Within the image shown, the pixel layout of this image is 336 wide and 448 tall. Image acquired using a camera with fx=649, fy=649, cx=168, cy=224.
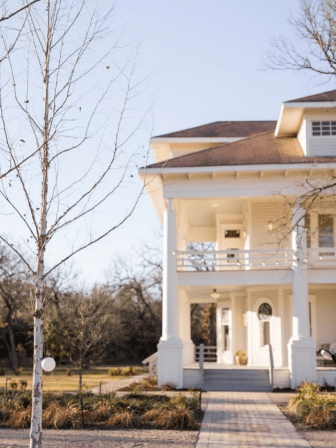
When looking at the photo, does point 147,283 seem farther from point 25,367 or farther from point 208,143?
point 208,143

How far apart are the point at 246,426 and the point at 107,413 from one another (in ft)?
9.00

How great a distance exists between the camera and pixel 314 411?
12.6m

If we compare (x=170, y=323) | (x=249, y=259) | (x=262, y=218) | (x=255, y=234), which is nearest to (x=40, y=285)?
(x=170, y=323)

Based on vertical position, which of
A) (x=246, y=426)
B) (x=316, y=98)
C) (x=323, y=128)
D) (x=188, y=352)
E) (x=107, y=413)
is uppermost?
(x=316, y=98)

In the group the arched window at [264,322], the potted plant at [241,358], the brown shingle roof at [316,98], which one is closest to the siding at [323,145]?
the brown shingle roof at [316,98]

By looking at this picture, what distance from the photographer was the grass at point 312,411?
1216cm

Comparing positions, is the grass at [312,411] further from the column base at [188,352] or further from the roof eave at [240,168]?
the column base at [188,352]

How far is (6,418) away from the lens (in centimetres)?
1312

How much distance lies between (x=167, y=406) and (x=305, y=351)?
8628 mm

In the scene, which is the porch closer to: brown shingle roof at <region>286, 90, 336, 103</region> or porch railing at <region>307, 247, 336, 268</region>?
porch railing at <region>307, 247, 336, 268</region>

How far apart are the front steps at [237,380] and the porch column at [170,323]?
1078 millimetres

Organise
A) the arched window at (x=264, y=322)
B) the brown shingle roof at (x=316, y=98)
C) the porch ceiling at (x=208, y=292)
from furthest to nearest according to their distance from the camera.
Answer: the porch ceiling at (x=208, y=292) → the arched window at (x=264, y=322) → the brown shingle roof at (x=316, y=98)

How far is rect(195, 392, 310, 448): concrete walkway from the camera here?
10.7 metres

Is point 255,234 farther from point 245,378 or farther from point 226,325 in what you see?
point 245,378
